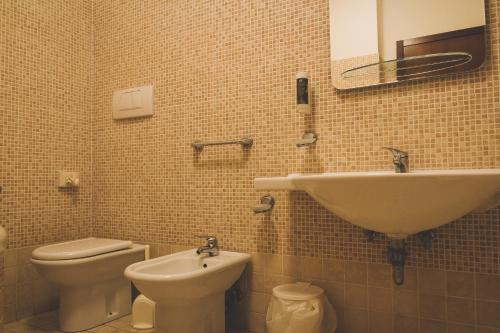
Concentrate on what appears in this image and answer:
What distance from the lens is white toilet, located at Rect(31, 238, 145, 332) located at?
1.50 metres

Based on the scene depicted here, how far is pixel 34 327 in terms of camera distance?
164cm

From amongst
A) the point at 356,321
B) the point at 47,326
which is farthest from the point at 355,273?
the point at 47,326

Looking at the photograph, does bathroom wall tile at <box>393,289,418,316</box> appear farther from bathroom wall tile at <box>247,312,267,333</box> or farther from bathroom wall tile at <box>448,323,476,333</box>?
bathroom wall tile at <box>247,312,267,333</box>

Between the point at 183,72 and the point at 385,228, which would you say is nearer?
the point at 385,228

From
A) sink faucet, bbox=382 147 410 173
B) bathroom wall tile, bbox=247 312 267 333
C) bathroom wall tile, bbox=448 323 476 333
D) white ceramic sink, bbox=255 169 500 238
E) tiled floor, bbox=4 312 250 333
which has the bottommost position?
tiled floor, bbox=4 312 250 333

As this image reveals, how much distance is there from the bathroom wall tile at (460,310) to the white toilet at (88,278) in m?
1.43

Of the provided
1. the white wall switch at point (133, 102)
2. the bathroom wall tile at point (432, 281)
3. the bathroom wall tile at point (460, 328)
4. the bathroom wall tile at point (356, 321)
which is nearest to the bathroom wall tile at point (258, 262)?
the bathroom wall tile at point (356, 321)

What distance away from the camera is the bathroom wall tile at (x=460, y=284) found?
118 cm

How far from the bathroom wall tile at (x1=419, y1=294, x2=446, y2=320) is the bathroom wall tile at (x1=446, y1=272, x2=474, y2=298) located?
0.04m

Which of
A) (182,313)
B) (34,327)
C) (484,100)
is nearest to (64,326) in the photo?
(34,327)

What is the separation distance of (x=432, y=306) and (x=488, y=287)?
0.19 metres

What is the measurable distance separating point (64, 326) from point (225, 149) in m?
1.13

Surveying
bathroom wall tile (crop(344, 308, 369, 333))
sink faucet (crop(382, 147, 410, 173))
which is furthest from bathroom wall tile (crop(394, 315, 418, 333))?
sink faucet (crop(382, 147, 410, 173))

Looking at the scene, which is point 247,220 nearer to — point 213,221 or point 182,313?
point 213,221
